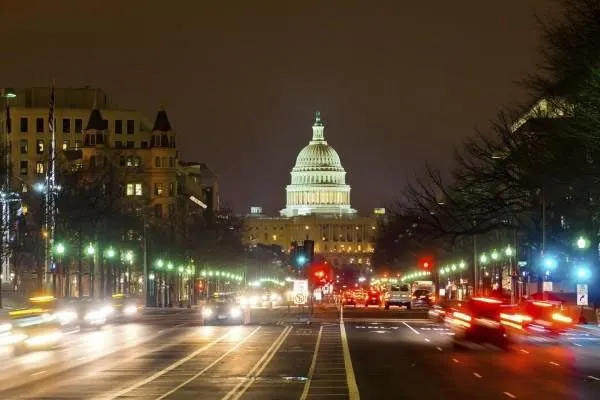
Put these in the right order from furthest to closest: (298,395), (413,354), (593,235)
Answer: (593,235)
(413,354)
(298,395)

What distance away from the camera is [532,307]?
2739 inches

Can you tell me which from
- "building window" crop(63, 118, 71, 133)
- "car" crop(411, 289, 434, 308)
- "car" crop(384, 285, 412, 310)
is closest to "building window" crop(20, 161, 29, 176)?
"building window" crop(63, 118, 71, 133)

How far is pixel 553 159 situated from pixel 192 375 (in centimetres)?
2552

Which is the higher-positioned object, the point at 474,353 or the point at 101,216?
the point at 101,216

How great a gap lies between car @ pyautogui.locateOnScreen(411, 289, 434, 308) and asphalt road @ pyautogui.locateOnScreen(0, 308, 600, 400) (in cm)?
→ 5955

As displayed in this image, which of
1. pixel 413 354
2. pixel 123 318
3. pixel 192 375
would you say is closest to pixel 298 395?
pixel 192 375

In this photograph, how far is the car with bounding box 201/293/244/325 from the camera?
7262 cm

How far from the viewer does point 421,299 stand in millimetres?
123062

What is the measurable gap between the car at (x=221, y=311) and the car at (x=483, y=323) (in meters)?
24.7

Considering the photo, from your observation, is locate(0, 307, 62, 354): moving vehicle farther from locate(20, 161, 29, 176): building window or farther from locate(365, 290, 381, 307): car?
locate(20, 161, 29, 176): building window

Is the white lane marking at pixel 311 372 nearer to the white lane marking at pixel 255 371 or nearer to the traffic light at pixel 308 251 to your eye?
the white lane marking at pixel 255 371

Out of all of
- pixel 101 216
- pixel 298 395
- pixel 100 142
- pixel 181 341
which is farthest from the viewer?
pixel 100 142

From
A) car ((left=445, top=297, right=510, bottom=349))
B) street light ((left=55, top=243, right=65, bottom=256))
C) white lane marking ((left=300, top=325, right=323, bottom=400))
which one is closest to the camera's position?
white lane marking ((left=300, top=325, right=323, bottom=400))

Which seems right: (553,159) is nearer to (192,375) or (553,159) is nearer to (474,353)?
(474,353)
